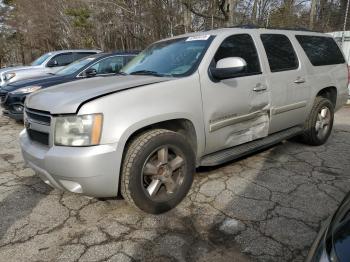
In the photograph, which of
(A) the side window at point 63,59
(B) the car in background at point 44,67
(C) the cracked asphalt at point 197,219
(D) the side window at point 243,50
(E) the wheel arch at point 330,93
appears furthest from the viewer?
(A) the side window at point 63,59

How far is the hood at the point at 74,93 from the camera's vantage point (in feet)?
9.14

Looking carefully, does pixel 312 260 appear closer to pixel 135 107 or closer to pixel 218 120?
pixel 135 107

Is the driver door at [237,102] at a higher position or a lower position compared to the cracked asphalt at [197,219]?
higher

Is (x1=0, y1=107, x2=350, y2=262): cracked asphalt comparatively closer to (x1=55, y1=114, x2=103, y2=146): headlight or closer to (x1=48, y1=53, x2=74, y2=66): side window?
(x1=55, y1=114, x2=103, y2=146): headlight

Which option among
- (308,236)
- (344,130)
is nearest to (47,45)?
(344,130)

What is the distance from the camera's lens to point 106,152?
2.71m

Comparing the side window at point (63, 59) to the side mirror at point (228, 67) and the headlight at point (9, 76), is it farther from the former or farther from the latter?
the side mirror at point (228, 67)

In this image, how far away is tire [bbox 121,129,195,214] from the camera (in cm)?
291

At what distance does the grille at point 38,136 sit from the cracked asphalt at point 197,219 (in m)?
0.75

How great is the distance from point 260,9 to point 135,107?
14946 millimetres

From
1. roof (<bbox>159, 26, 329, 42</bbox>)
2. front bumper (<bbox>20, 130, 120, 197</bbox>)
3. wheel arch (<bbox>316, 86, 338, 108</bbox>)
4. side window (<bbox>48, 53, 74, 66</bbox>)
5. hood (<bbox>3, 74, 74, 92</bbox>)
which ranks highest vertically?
roof (<bbox>159, 26, 329, 42</bbox>)

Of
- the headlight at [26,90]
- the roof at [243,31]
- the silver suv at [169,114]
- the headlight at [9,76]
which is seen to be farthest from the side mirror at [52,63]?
the roof at [243,31]

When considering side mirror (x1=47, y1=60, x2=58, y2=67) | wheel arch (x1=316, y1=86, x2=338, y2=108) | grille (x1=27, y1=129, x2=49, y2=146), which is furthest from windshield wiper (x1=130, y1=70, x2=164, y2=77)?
side mirror (x1=47, y1=60, x2=58, y2=67)

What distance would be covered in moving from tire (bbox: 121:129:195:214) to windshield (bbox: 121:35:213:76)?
2.58 ft
